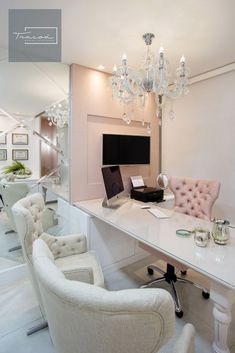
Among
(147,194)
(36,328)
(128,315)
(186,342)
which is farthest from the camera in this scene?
(147,194)

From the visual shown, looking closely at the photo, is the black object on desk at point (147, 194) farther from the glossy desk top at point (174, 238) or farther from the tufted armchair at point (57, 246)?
the tufted armchair at point (57, 246)

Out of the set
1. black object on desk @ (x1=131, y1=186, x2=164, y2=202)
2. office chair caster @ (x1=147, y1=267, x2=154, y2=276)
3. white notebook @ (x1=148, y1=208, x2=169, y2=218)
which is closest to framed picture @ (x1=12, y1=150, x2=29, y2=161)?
black object on desk @ (x1=131, y1=186, x2=164, y2=202)

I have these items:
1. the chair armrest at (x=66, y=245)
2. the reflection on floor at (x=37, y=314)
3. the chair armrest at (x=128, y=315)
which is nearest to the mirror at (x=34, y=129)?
the reflection on floor at (x=37, y=314)

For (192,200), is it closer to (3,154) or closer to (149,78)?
(149,78)

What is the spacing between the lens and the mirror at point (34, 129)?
7.73 ft

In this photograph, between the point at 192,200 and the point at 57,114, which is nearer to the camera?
the point at 192,200

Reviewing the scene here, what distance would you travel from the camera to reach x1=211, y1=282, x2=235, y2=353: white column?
1119mm

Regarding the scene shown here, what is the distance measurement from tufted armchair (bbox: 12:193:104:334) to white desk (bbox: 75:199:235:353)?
0.38 metres

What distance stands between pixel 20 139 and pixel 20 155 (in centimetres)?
19

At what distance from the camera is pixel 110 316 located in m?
0.62

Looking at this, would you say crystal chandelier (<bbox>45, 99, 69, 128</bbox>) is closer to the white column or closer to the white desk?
the white desk

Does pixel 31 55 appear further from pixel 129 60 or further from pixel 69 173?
pixel 69 173

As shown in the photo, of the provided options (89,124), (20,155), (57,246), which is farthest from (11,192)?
(89,124)

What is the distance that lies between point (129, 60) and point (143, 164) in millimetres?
1404
